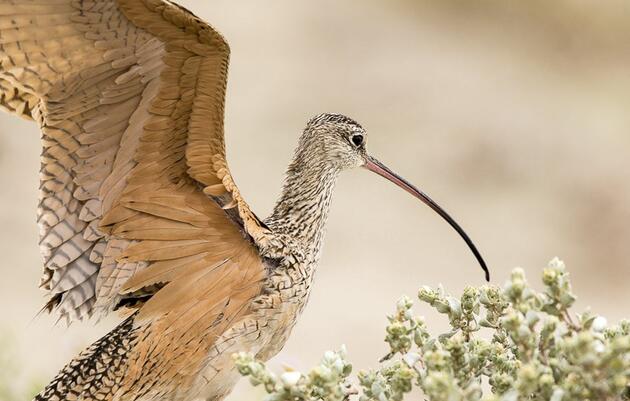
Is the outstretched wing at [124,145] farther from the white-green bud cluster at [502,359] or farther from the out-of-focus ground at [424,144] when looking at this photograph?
the out-of-focus ground at [424,144]

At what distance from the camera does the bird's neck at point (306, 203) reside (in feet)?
16.8

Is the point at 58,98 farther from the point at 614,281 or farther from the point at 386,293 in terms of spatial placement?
the point at 614,281

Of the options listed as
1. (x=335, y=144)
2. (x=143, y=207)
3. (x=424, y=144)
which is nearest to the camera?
(x=143, y=207)

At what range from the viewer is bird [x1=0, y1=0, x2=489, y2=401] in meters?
4.26

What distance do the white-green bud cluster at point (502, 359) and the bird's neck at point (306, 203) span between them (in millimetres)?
1607

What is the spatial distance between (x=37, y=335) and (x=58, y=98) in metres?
4.59

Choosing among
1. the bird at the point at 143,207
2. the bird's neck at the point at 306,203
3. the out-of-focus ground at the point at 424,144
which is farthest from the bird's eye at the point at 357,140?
the out-of-focus ground at the point at 424,144


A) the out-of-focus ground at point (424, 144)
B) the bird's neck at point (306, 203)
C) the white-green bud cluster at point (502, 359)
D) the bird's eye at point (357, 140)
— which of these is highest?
the out-of-focus ground at point (424, 144)

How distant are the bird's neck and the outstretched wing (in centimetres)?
32

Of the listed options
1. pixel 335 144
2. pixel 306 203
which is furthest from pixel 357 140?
pixel 306 203

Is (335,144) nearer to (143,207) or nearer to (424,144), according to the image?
(143,207)

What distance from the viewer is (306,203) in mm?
5246

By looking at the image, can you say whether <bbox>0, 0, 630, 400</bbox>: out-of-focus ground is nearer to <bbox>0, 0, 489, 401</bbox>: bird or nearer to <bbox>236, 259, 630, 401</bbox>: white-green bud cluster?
<bbox>0, 0, 489, 401</bbox>: bird

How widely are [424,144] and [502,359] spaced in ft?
26.6
